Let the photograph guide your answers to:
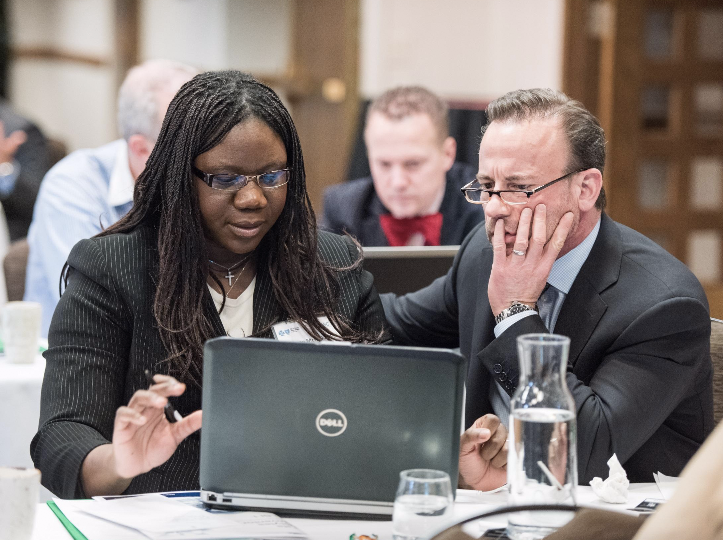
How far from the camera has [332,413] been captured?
1282 millimetres

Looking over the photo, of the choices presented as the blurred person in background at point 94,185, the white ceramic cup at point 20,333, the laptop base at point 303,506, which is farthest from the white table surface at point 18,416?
the laptop base at point 303,506

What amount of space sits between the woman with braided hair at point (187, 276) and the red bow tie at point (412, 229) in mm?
1665

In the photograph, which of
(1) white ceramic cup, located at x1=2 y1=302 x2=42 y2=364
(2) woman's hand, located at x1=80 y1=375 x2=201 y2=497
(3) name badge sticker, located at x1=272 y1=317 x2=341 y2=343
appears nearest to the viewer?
(2) woman's hand, located at x1=80 y1=375 x2=201 y2=497

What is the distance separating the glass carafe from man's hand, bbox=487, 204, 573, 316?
62 cm

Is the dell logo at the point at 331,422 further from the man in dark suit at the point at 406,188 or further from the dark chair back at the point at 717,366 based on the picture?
the man in dark suit at the point at 406,188

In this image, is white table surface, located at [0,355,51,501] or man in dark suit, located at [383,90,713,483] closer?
man in dark suit, located at [383,90,713,483]

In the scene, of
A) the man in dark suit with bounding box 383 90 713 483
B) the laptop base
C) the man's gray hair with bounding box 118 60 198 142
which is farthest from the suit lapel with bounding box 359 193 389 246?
the laptop base

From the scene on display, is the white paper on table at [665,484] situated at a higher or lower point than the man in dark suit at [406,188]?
lower

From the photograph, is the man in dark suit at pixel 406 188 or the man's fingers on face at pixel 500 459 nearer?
the man's fingers on face at pixel 500 459

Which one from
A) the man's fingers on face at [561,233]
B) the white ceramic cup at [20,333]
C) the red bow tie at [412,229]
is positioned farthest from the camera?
the red bow tie at [412,229]

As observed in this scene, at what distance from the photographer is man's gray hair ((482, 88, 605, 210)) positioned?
76.0 inches

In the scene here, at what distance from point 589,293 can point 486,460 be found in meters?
0.49

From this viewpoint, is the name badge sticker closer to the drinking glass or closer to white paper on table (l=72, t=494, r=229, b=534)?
white paper on table (l=72, t=494, r=229, b=534)

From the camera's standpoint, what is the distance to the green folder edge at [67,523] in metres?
1.27
